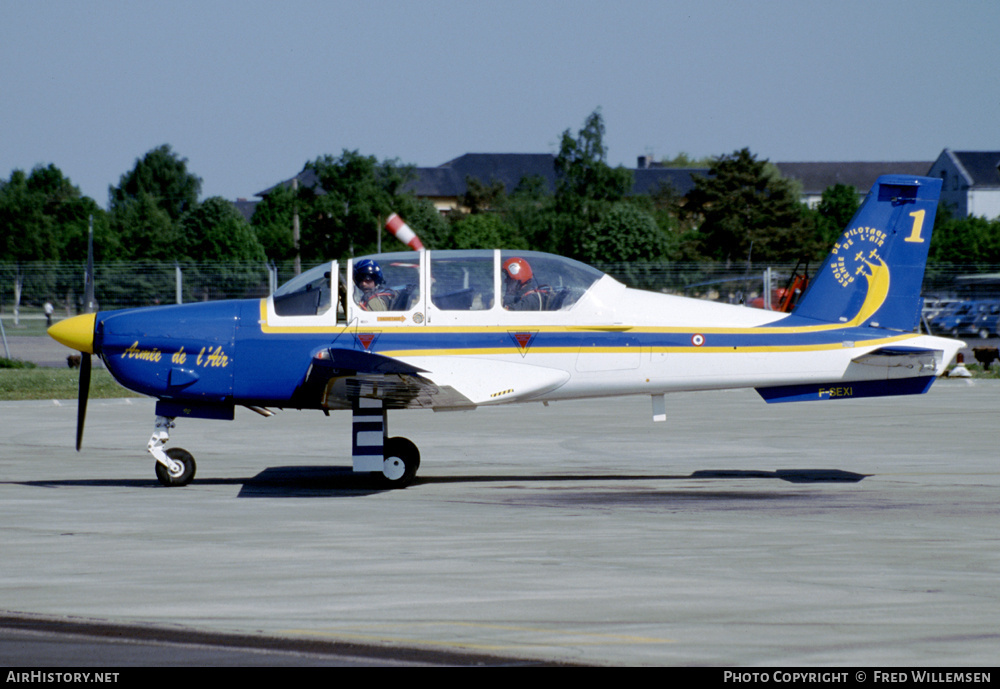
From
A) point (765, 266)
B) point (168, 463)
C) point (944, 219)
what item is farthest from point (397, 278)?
point (944, 219)

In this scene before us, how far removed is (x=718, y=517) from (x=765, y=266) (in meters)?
19.6

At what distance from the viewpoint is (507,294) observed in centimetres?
1034

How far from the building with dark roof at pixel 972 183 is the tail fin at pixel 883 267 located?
9224cm

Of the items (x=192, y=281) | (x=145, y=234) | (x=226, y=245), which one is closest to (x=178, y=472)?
(x=192, y=281)

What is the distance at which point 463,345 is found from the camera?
10.2m

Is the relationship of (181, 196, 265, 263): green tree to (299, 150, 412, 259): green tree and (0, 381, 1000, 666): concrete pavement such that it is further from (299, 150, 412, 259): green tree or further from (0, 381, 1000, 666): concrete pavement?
(0, 381, 1000, 666): concrete pavement

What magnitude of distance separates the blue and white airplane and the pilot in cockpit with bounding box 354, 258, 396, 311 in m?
0.01

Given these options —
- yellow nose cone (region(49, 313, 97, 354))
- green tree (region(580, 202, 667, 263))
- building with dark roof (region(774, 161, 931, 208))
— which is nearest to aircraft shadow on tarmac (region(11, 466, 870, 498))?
yellow nose cone (region(49, 313, 97, 354))

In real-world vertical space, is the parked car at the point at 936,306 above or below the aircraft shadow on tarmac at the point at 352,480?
above

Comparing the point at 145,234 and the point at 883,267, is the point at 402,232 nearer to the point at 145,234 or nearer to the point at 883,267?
the point at 883,267

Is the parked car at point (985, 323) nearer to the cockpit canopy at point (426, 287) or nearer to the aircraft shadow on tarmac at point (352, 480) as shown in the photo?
the aircraft shadow on tarmac at point (352, 480)

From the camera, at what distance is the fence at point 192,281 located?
2761 cm

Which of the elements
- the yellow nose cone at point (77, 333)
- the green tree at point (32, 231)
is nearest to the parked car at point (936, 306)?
the yellow nose cone at point (77, 333)

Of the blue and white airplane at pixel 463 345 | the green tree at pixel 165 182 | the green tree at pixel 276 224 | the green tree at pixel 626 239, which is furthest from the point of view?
the green tree at pixel 165 182
